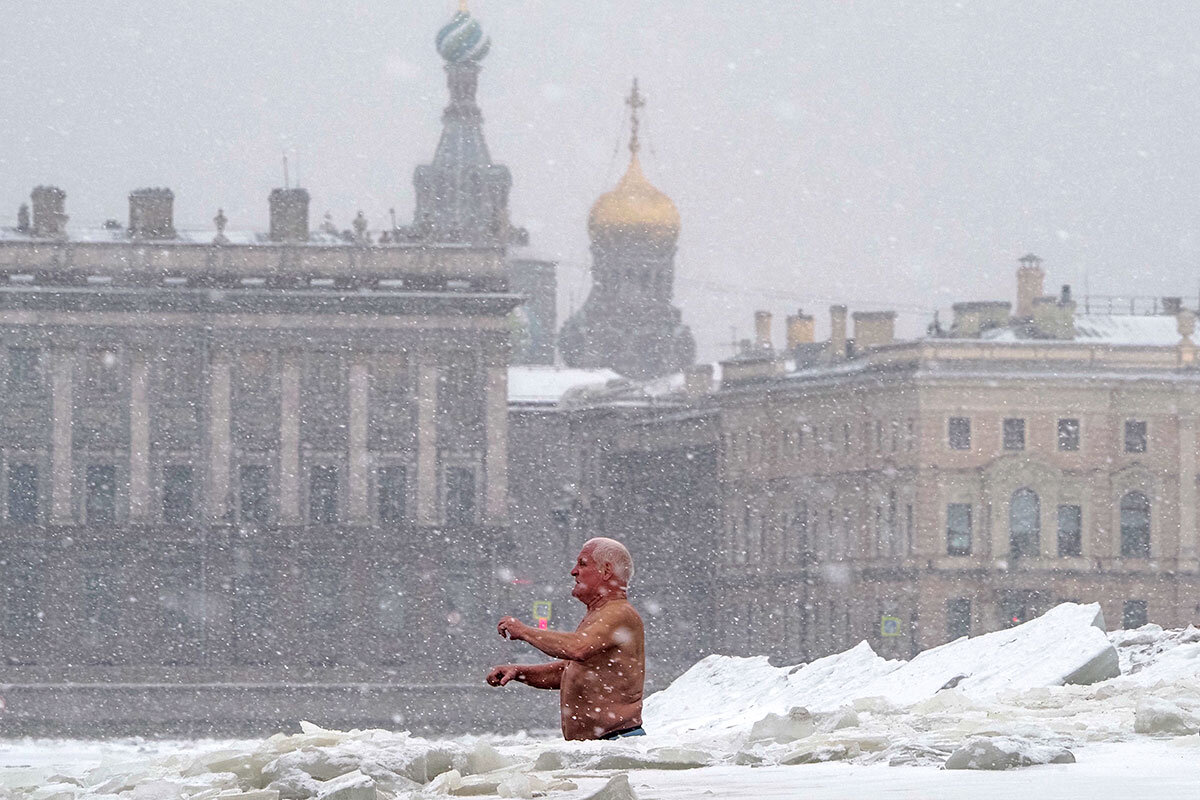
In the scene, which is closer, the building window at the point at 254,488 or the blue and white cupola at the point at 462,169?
the building window at the point at 254,488

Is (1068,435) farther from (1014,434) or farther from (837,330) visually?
(837,330)

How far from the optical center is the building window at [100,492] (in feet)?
257

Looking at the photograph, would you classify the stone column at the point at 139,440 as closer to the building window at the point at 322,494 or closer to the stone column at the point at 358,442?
the building window at the point at 322,494

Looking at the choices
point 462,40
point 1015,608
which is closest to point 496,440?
point 1015,608

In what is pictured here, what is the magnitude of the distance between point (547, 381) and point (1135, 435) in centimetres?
2531

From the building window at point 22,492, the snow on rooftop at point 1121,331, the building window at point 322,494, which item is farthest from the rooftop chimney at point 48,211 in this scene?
the snow on rooftop at point 1121,331

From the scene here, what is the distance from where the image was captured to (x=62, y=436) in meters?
78.5

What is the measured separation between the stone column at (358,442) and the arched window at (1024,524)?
17923 millimetres

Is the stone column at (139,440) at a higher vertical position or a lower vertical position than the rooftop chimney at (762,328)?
lower

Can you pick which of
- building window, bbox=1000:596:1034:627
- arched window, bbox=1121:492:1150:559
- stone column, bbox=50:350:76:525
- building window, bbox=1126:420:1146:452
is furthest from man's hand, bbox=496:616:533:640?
building window, bbox=1126:420:1146:452

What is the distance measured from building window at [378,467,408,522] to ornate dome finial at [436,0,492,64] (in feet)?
117

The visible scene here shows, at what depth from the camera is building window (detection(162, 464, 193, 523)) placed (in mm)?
78750

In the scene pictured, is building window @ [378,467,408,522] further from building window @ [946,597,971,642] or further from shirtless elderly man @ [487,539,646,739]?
shirtless elderly man @ [487,539,646,739]

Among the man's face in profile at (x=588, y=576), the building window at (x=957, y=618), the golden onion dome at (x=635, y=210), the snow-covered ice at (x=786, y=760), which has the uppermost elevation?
the golden onion dome at (x=635, y=210)
